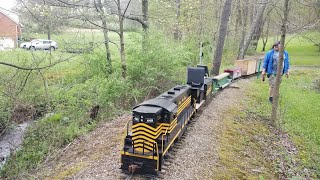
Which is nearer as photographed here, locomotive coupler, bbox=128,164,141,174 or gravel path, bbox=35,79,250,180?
locomotive coupler, bbox=128,164,141,174

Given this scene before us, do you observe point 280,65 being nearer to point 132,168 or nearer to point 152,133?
point 152,133

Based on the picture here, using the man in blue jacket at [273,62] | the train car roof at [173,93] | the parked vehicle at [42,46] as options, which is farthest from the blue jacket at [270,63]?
A: the parked vehicle at [42,46]

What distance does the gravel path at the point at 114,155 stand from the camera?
707cm

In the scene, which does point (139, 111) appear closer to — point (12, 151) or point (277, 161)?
point (277, 161)

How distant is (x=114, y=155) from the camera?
8.11 m

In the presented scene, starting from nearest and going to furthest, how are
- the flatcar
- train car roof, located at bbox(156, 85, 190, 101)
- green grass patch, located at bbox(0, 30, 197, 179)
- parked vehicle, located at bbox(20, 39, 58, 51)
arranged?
1. the flatcar
2. train car roof, located at bbox(156, 85, 190, 101)
3. green grass patch, located at bbox(0, 30, 197, 179)
4. parked vehicle, located at bbox(20, 39, 58, 51)

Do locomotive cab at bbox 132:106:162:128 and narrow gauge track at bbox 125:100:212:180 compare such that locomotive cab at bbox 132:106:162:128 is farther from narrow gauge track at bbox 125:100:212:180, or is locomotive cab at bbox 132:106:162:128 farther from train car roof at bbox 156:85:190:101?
train car roof at bbox 156:85:190:101

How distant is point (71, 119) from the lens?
13047 mm

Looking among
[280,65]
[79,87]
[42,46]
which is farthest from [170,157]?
[42,46]

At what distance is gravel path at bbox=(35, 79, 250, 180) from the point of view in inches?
278

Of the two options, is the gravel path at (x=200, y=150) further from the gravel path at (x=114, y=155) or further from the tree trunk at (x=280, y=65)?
the tree trunk at (x=280, y=65)

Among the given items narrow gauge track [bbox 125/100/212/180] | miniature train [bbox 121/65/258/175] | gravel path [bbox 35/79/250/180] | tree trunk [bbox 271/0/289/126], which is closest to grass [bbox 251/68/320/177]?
tree trunk [bbox 271/0/289/126]

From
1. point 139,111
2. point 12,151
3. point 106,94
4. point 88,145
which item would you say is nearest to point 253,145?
point 139,111

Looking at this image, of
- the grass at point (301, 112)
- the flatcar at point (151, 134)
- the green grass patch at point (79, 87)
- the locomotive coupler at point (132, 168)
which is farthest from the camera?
the green grass patch at point (79, 87)
